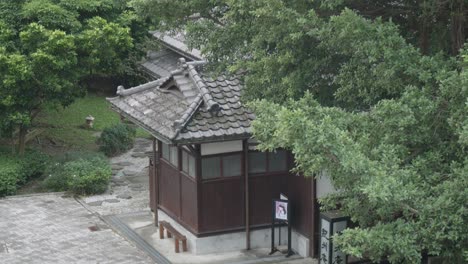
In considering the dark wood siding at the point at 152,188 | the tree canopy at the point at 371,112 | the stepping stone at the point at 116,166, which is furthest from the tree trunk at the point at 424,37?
the stepping stone at the point at 116,166

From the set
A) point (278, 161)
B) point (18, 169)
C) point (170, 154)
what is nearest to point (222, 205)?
point (278, 161)

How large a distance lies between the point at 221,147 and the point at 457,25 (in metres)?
6.36

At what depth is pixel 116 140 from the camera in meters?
28.8

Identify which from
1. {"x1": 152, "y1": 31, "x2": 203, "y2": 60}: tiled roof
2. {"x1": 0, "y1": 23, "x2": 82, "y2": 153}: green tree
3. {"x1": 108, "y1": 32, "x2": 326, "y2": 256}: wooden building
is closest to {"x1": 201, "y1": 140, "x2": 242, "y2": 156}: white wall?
{"x1": 108, "y1": 32, "x2": 326, "y2": 256}: wooden building

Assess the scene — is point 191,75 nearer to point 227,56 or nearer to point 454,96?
point 227,56

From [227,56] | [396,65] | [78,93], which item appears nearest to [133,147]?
[78,93]

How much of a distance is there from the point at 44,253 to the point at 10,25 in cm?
870

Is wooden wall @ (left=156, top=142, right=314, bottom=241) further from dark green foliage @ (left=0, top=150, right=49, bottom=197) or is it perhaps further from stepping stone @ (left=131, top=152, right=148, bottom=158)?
stepping stone @ (left=131, top=152, right=148, bottom=158)

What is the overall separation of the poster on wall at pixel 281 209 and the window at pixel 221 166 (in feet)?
3.88

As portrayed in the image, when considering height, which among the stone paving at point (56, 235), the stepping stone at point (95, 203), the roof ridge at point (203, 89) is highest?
the roof ridge at point (203, 89)

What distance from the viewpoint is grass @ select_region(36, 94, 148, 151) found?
29531 millimetres

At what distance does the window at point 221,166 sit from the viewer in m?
18.9

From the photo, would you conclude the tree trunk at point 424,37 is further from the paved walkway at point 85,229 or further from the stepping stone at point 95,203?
→ the stepping stone at point 95,203

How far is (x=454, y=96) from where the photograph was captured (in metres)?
12.1
